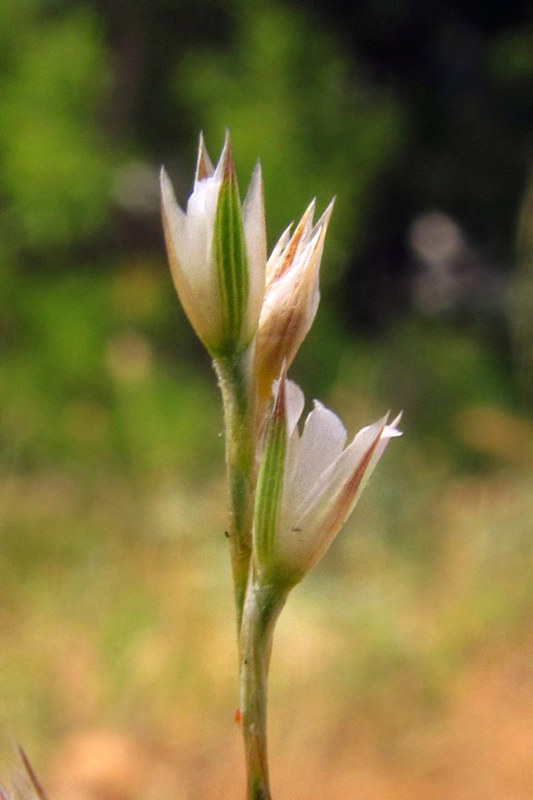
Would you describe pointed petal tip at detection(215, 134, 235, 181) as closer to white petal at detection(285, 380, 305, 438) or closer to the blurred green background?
white petal at detection(285, 380, 305, 438)

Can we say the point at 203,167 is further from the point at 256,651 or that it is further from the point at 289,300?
the point at 256,651

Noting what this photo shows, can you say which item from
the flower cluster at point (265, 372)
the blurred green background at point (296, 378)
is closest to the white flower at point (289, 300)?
the flower cluster at point (265, 372)

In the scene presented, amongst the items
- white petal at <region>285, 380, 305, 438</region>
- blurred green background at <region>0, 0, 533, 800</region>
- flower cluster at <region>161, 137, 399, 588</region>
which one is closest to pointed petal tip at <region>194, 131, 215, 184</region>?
flower cluster at <region>161, 137, 399, 588</region>

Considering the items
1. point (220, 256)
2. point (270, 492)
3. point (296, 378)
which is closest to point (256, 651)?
point (270, 492)

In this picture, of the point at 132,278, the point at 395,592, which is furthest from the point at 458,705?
the point at 132,278

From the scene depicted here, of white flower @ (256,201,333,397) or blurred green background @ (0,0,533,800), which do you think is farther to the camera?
blurred green background @ (0,0,533,800)

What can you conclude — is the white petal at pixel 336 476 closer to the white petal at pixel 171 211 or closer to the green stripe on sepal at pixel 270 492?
the green stripe on sepal at pixel 270 492

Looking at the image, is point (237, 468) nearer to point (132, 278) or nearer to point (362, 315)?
point (132, 278)
